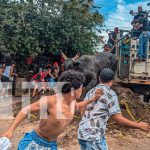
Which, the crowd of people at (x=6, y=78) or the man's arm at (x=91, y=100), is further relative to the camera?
the crowd of people at (x=6, y=78)

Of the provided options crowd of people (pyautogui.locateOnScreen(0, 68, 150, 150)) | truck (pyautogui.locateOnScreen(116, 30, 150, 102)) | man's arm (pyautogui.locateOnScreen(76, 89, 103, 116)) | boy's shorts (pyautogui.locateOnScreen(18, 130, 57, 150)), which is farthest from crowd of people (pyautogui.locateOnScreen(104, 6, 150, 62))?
boy's shorts (pyautogui.locateOnScreen(18, 130, 57, 150))

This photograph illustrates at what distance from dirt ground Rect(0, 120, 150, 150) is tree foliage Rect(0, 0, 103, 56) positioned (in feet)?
24.3

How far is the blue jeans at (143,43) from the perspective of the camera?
36.3 ft

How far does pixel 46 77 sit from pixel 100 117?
9952mm

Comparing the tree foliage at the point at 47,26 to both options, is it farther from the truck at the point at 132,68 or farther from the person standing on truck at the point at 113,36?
the truck at the point at 132,68

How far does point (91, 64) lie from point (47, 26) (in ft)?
17.5

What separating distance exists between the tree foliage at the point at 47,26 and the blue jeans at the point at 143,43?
5715 mm

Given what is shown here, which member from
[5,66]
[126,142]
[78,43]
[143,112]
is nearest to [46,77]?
[5,66]

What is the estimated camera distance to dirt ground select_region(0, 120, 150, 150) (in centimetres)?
727

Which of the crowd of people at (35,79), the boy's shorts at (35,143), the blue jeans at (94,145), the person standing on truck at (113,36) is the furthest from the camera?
the crowd of people at (35,79)

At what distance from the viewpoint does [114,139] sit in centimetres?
775

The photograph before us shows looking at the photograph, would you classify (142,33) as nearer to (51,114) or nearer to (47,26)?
(47,26)

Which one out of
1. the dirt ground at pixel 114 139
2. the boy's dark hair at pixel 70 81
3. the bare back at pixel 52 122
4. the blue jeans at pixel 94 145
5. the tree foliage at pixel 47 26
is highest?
the tree foliage at pixel 47 26

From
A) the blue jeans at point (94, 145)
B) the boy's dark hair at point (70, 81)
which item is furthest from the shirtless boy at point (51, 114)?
the blue jeans at point (94, 145)
